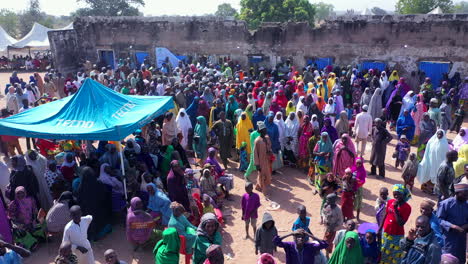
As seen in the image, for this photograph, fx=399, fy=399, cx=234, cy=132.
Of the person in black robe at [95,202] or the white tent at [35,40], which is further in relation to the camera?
the white tent at [35,40]

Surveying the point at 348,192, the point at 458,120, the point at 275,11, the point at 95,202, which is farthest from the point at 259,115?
the point at 275,11

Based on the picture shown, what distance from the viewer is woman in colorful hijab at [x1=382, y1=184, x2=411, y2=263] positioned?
4.91 meters

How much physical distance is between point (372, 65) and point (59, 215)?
43.3ft

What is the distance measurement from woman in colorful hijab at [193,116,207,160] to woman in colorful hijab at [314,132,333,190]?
2.66 metres

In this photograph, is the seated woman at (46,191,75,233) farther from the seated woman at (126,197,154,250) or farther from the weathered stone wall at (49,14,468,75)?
the weathered stone wall at (49,14,468,75)

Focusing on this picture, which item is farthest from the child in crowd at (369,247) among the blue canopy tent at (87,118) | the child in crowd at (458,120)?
the child in crowd at (458,120)

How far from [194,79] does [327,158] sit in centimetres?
716

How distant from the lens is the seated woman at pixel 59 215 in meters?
6.03

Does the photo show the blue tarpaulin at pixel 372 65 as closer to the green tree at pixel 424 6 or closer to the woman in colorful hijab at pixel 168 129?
the woman in colorful hijab at pixel 168 129

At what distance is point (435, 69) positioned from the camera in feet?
48.3

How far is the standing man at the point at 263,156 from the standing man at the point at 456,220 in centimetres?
334

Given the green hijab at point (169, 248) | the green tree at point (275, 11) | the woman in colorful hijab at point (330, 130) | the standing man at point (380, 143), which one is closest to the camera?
the green hijab at point (169, 248)

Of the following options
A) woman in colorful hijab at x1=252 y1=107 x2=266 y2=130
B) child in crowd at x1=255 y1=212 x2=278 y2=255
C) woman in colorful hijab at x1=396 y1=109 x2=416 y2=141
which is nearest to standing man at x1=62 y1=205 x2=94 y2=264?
child in crowd at x1=255 y1=212 x2=278 y2=255

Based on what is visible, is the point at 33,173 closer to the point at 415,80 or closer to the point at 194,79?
the point at 194,79
